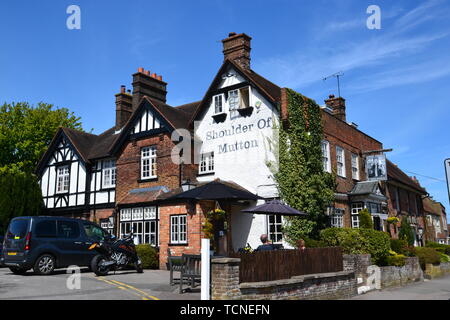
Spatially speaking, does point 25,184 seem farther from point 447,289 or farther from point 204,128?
point 447,289

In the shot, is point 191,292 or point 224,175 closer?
point 191,292

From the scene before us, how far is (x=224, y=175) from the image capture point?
2067cm

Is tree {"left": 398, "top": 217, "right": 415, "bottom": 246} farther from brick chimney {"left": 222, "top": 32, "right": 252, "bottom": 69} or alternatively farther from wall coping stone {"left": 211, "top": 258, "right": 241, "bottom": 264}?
wall coping stone {"left": 211, "top": 258, "right": 241, "bottom": 264}

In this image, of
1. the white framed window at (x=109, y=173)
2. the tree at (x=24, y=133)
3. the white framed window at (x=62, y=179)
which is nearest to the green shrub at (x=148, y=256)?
the white framed window at (x=109, y=173)

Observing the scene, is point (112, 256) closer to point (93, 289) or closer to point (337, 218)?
point (93, 289)

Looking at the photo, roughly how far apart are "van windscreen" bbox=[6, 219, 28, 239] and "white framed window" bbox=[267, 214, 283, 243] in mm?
9832

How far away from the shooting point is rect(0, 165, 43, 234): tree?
25.1m

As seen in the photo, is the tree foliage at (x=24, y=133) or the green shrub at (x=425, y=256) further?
the tree foliage at (x=24, y=133)

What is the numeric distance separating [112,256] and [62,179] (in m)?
15.4

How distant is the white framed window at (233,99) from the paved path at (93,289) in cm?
998

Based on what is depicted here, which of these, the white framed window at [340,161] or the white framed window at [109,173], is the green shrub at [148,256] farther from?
the white framed window at [340,161]

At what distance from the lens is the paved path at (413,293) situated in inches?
499

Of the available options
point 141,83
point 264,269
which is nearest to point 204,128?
point 141,83
